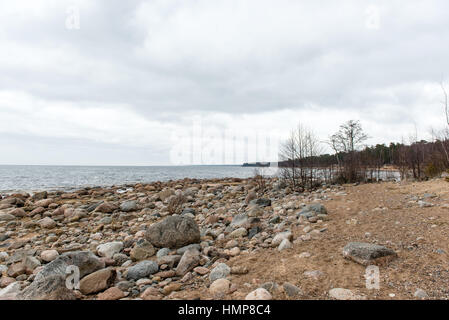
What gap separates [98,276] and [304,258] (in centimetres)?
309

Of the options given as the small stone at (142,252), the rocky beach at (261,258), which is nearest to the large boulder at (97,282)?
the rocky beach at (261,258)

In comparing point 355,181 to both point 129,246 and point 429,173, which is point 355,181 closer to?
point 429,173

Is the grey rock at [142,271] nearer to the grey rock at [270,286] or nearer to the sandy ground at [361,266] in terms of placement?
the sandy ground at [361,266]

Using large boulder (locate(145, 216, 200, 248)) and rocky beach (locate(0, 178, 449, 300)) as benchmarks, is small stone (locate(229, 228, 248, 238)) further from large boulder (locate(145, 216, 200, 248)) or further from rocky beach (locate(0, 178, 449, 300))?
large boulder (locate(145, 216, 200, 248))

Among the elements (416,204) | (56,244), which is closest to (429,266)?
(416,204)

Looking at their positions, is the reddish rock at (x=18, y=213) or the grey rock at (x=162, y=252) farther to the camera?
the reddish rock at (x=18, y=213)

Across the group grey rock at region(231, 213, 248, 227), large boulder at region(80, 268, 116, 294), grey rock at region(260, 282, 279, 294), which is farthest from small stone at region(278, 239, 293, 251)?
large boulder at region(80, 268, 116, 294)

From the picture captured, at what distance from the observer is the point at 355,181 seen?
13.9m

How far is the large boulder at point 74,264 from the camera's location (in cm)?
353

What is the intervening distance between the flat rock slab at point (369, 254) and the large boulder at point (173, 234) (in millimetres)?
3008

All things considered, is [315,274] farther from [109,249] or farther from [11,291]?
[11,291]

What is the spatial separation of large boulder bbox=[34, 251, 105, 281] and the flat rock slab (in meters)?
4.02

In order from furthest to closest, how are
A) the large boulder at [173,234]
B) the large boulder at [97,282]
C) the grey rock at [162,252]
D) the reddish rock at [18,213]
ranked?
the reddish rock at [18,213] < the large boulder at [173,234] < the grey rock at [162,252] < the large boulder at [97,282]
